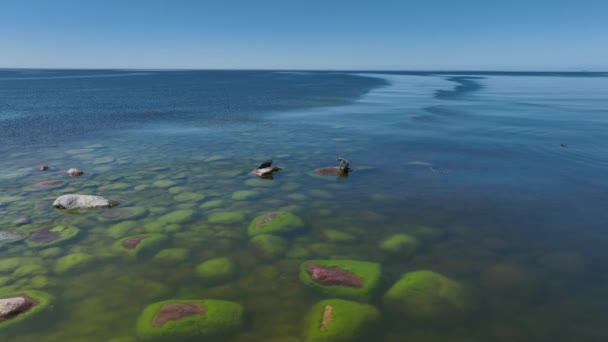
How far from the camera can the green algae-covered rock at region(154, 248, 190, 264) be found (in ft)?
39.8

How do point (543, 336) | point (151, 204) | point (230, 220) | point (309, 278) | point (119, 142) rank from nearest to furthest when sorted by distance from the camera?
point (543, 336) < point (309, 278) < point (230, 220) < point (151, 204) < point (119, 142)

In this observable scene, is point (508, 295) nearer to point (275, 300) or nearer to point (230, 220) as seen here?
point (275, 300)

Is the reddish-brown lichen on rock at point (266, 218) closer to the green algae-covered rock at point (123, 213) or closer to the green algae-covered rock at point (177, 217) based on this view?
the green algae-covered rock at point (177, 217)

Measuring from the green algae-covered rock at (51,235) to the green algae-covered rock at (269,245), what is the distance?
642 cm

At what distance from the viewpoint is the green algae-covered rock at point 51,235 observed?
13.0m

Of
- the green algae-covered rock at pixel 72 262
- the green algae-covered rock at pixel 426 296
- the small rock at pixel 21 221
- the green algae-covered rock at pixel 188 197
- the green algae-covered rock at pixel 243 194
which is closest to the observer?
the green algae-covered rock at pixel 426 296

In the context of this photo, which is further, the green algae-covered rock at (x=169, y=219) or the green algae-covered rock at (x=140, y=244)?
the green algae-covered rock at (x=169, y=219)

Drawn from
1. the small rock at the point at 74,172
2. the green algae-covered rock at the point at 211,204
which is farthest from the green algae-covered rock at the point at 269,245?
the small rock at the point at 74,172

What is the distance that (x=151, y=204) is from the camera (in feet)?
54.8

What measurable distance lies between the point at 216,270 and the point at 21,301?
481 centimetres

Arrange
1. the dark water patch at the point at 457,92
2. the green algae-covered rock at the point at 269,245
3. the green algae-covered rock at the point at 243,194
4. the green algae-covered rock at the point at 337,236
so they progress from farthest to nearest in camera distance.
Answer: the dark water patch at the point at 457,92 < the green algae-covered rock at the point at 243,194 < the green algae-covered rock at the point at 337,236 < the green algae-covered rock at the point at 269,245

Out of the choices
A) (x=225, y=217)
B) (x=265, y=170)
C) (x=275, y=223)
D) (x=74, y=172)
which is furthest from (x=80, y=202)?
(x=265, y=170)

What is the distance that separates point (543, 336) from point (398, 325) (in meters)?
3.22

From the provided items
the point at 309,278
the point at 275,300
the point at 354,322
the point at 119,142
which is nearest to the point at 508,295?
the point at 354,322
